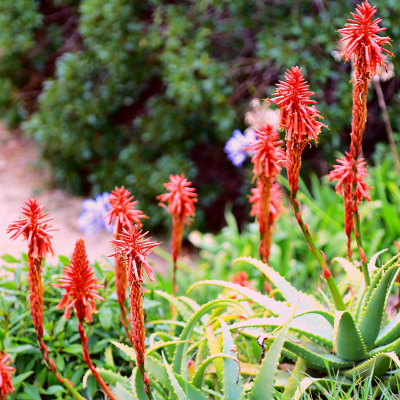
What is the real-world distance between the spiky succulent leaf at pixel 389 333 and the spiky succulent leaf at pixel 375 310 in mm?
21

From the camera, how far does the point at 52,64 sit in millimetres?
6398

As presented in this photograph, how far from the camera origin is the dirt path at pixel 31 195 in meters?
5.04

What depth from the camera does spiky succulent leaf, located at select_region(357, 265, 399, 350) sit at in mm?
1264

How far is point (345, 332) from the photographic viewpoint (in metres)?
1.29

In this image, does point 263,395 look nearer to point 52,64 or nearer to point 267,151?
point 267,151

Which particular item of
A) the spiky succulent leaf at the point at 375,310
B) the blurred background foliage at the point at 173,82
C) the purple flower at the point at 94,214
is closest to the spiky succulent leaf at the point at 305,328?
the spiky succulent leaf at the point at 375,310

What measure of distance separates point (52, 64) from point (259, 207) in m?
5.71

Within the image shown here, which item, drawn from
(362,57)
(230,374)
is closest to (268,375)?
(230,374)

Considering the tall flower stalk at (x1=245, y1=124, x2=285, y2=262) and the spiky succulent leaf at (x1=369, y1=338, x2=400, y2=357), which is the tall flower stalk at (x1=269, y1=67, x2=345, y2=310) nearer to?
the tall flower stalk at (x1=245, y1=124, x2=285, y2=262)

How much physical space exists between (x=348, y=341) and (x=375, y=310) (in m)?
0.12

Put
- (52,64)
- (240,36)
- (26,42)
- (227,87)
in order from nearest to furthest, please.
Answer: (227,87) → (240,36) → (26,42) → (52,64)

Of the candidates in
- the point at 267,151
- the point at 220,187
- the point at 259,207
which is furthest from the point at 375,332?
the point at 220,187

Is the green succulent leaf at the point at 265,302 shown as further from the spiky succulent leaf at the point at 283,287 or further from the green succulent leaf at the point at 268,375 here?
the green succulent leaf at the point at 268,375

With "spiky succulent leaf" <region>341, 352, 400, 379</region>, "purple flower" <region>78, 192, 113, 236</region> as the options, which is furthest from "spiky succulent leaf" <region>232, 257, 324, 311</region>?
"purple flower" <region>78, 192, 113, 236</region>
